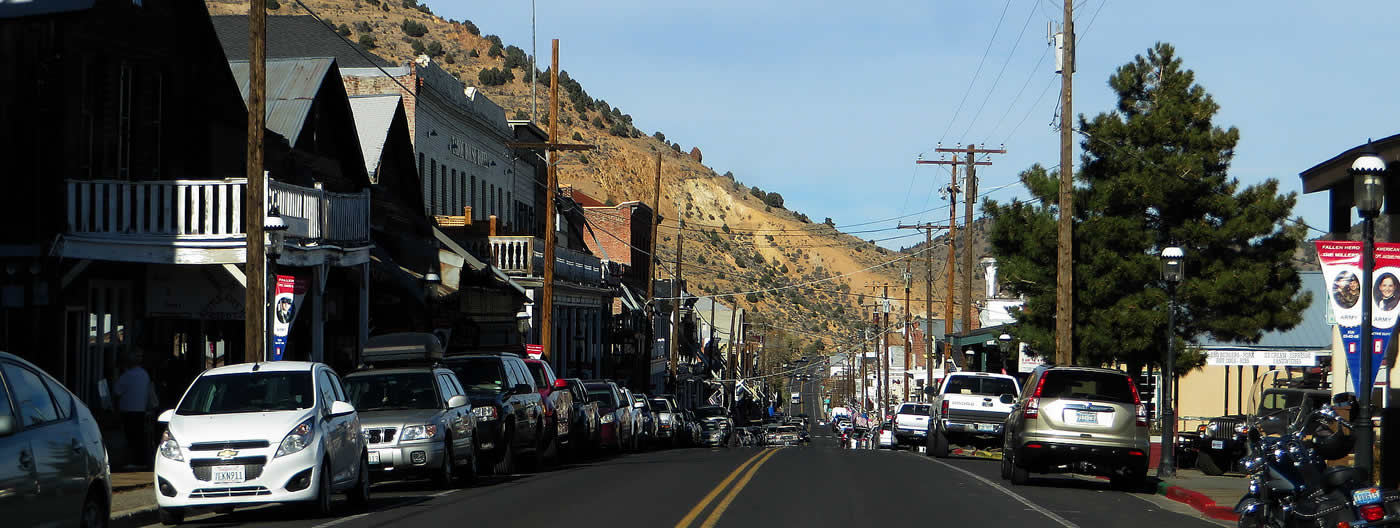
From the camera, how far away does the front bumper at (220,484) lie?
15.2 meters

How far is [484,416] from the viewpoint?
890 inches

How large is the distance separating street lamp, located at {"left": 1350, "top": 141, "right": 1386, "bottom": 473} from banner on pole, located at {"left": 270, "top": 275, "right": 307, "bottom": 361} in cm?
1390

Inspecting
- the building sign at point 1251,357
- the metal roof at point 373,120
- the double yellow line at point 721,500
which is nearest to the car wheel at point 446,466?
the double yellow line at point 721,500

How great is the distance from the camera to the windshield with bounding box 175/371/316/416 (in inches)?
640

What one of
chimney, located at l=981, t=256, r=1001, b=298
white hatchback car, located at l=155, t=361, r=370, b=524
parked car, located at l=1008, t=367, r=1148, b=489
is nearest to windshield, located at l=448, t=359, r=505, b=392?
white hatchback car, located at l=155, t=361, r=370, b=524

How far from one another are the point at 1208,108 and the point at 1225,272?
3659 mm

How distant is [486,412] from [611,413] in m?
11.9

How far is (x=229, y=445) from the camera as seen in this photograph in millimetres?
15367

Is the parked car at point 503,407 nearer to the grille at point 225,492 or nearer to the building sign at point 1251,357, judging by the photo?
the grille at point 225,492

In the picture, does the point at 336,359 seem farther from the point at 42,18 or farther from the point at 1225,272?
the point at 1225,272

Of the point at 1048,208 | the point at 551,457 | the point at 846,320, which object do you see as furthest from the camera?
the point at 846,320

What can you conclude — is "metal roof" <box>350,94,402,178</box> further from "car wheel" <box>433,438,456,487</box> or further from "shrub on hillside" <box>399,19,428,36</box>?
"shrub on hillside" <box>399,19,428,36</box>

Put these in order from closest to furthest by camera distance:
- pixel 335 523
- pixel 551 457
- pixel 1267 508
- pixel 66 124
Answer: pixel 1267 508 < pixel 335 523 < pixel 66 124 < pixel 551 457

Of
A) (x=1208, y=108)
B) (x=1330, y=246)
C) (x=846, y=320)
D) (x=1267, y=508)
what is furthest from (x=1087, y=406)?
(x=846, y=320)
